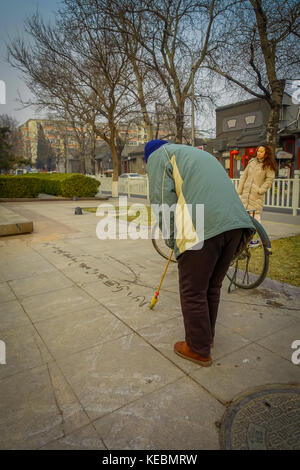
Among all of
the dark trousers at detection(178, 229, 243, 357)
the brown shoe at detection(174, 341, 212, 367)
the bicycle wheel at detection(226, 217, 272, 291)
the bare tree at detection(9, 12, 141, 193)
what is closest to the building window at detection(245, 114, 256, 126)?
the bare tree at detection(9, 12, 141, 193)

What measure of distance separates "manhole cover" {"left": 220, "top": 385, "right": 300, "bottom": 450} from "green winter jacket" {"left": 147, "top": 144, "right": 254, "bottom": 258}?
1.06 metres

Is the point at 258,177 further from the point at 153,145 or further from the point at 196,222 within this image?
the point at 196,222

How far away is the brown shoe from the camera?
226 centimetres

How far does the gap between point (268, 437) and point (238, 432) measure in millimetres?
160

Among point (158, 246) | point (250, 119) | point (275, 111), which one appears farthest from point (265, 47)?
point (250, 119)

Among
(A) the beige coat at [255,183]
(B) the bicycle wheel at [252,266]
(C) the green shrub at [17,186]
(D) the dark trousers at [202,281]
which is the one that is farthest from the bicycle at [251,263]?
(C) the green shrub at [17,186]

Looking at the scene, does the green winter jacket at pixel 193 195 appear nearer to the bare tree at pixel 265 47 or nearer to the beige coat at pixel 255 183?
the beige coat at pixel 255 183

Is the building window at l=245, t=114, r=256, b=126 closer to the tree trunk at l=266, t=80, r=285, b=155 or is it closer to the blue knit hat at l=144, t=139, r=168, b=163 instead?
the tree trunk at l=266, t=80, r=285, b=155

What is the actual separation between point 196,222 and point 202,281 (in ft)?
1.42

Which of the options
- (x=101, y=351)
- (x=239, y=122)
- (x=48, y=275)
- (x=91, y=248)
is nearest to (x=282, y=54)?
(x=91, y=248)

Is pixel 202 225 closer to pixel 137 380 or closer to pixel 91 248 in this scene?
pixel 137 380

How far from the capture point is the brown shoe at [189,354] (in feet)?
7.41

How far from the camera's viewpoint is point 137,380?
2.11 metres
